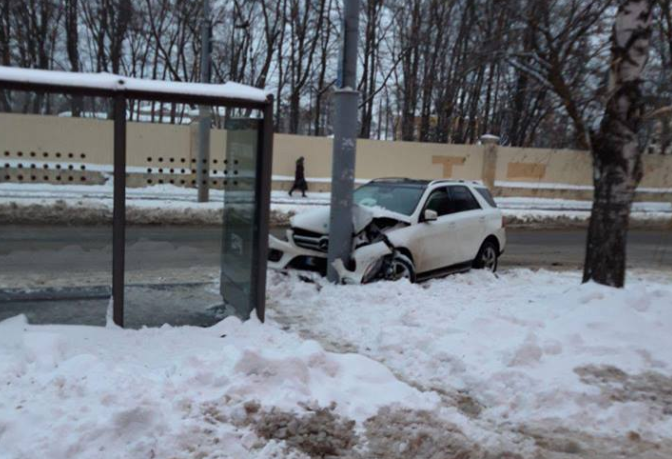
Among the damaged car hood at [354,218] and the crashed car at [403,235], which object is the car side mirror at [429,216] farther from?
the damaged car hood at [354,218]

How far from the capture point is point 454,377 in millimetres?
5039

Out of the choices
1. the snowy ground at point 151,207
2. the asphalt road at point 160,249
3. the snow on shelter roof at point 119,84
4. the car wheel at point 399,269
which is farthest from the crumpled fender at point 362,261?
the snow on shelter roof at point 119,84

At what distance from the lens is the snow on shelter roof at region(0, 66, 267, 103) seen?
498cm

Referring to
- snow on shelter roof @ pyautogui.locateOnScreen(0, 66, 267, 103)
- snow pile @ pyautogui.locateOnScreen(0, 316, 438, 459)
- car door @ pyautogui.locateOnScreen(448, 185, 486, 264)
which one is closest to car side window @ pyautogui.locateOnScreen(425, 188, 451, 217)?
car door @ pyautogui.locateOnScreen(448, 185, 486, 264)

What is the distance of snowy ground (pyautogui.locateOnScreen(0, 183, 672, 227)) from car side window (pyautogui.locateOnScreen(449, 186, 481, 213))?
3.80 m

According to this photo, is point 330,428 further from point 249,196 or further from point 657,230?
point 657,230

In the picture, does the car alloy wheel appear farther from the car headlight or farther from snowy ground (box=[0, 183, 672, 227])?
snowy ground (box=[0, 183, 672, 227])

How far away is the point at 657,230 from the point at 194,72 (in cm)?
2549

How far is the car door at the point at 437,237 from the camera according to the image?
878 centimetres

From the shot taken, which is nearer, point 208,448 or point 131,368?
point 208,448

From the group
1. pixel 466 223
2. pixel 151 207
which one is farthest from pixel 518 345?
pixel 151 207

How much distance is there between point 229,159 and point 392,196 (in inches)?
134

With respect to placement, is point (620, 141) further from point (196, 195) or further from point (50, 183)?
point (50, 183)

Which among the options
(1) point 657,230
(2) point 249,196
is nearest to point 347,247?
(2) point 249,196
